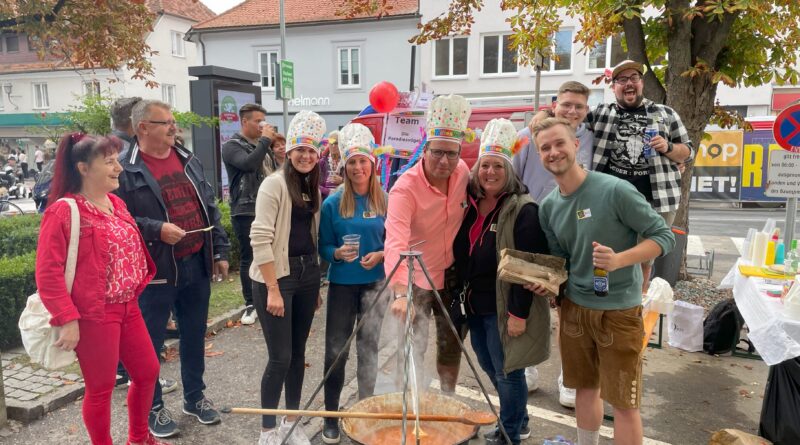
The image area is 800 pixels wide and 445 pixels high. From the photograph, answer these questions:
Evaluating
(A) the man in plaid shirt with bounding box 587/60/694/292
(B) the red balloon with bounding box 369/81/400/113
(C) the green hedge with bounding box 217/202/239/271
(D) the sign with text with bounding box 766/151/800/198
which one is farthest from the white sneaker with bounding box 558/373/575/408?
(C) the green hedge with bounding box 217/202/239/271

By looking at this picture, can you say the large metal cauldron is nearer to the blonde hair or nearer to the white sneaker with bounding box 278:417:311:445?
the white sneaker with bounding box 278:417:311:445

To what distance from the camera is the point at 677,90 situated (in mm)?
6312

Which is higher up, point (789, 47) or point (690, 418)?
point (789, 47)

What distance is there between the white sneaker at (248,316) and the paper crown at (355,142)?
2.99m

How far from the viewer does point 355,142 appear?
3.16 metres

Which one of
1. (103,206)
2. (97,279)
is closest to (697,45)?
(103,206)

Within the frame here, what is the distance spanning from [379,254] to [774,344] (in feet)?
7.43

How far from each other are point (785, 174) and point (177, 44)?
34259 millimetres

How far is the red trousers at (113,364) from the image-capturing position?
2.61 m

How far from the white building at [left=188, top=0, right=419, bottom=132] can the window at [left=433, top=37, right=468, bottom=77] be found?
3.83 feet

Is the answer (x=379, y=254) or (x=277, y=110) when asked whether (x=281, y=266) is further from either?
(x=277, y=110)

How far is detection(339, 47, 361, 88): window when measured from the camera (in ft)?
80.1

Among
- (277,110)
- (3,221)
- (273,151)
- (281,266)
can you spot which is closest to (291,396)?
(281,266)

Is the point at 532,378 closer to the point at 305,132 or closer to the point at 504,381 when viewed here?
the point at 504,381
